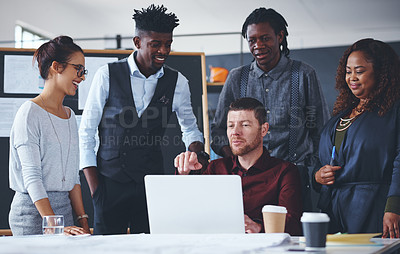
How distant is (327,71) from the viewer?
6.19 meters

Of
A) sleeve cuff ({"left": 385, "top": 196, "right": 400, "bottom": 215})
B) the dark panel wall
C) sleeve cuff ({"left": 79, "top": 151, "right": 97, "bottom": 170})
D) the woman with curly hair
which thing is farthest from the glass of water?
the dark panel wall

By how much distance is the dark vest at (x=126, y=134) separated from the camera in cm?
266

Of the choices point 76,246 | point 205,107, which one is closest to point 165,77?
point 205,107

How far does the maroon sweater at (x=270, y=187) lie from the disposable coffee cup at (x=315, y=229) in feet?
2.51

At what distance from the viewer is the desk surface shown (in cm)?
121

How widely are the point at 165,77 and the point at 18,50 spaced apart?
120 cm

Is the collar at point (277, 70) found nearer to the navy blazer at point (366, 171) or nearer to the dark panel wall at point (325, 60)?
the navy blazer at point (366, 171)

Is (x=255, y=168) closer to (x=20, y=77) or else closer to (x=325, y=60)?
(x=20, y=77)

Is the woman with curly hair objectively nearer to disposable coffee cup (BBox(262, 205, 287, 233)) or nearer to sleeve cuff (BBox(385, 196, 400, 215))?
sleeve cuff (BBox(385, 196, 400, 215))

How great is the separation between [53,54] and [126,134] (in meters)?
0.54

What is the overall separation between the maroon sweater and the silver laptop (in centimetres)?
57

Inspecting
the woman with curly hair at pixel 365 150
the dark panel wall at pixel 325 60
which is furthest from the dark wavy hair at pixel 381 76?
the dark panel wall at pixel 325 60

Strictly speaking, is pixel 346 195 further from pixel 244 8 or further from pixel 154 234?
pixel 244 8

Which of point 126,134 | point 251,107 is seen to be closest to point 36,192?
point 126,134
